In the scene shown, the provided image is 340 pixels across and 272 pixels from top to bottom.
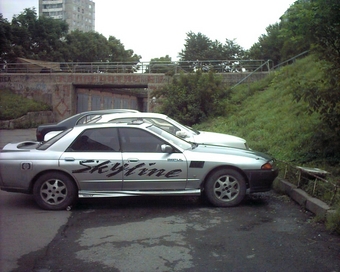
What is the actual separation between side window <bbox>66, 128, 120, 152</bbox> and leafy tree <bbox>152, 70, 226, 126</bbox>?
13.8 m

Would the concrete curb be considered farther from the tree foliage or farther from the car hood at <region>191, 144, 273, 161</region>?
the tree foliage

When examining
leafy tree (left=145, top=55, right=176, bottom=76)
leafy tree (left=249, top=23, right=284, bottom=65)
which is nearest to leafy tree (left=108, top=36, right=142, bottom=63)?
leafy tree (left=249, top=23, right=284, bottom=65)

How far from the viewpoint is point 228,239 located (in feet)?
18.2

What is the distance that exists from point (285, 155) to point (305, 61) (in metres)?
11.7

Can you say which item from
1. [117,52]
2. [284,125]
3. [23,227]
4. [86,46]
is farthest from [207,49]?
[23,227]

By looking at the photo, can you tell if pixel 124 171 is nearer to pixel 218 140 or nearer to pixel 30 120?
pixel 218 140

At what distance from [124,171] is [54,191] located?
1197mm

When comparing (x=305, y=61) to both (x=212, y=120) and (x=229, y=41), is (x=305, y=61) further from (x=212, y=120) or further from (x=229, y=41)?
(x=229, y=41)

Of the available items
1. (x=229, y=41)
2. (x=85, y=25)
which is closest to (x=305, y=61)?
(x=229, y=41)

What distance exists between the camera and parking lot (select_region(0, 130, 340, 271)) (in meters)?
4.75

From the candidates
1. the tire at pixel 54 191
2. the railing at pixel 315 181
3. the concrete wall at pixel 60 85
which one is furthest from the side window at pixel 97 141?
the concrete wall at pixel 60 85

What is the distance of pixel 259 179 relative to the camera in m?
7.25

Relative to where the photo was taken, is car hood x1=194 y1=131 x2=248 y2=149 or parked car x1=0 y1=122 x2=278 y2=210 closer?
parked car x1=0 y1=122 x2=278 y2=210

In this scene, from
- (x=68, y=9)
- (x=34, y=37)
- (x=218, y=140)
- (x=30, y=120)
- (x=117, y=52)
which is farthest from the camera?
(x=68, y=9)
